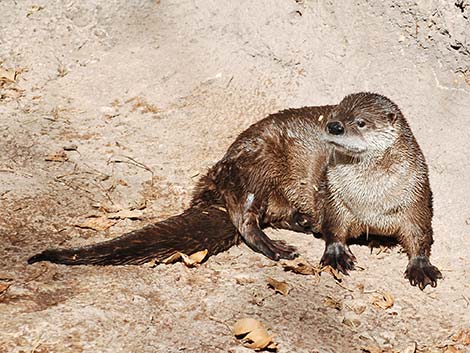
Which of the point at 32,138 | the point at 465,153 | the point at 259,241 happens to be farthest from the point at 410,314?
the point at 32,138

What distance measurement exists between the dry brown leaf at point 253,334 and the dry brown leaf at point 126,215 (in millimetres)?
951

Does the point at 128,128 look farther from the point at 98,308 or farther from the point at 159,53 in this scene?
the point at 98,308

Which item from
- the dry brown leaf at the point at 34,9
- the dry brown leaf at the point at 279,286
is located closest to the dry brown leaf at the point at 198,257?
the dry brown leaf at the point at 279,286

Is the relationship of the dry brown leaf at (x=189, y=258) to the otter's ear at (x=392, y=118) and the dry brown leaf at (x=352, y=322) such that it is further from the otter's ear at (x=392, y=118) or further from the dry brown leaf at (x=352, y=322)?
the otter's ear at (x=392, y=118)

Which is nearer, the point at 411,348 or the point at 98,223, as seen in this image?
the point at 411,348

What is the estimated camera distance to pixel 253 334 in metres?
2.63

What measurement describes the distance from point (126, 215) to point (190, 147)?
0.77 metres

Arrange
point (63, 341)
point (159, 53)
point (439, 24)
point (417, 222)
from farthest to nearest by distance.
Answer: point (159, 53) → point (439, 24) → point (417, 222) → point (63, 341)

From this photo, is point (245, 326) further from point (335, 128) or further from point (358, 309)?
point (335, 128)

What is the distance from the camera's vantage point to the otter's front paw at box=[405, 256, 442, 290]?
321cm

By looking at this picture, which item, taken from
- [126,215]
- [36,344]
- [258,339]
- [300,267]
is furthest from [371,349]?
[126,215]

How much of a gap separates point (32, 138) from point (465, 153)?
2230mm

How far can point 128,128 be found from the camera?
4227mm

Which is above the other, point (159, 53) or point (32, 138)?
point (159, 53)
